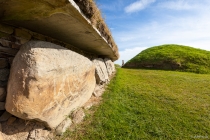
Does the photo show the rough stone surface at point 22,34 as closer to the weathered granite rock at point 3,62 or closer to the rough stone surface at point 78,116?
the weathered granite rock at point 3,62

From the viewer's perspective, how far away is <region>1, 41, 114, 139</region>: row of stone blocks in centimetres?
246

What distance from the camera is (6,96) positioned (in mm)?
2637

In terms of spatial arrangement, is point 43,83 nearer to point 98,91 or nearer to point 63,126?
point 63,126

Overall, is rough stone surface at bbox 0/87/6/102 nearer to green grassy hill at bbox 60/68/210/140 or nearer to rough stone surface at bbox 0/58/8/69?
rough stone surface at bbox 0/58/8/69

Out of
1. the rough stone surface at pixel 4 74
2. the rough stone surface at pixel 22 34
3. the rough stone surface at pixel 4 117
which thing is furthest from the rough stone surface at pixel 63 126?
the rough stone surface at pixel 22 34

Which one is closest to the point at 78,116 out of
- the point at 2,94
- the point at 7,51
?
the point at 2,94

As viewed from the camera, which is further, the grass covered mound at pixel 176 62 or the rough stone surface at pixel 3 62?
the grass covered mound at pixel 176 62

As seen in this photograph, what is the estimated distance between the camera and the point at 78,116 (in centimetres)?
372

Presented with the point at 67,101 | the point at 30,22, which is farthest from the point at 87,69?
the point at 30,22

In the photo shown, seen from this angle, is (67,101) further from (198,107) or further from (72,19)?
(198,107)

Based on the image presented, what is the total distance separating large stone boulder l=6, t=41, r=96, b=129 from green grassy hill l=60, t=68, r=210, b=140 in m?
0.68

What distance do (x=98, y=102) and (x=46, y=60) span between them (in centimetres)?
257

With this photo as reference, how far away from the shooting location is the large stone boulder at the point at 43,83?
8.06 feet

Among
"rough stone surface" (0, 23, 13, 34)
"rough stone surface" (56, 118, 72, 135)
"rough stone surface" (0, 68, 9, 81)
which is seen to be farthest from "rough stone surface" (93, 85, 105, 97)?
"rough stone surface" (0, 23, 13, 34)
